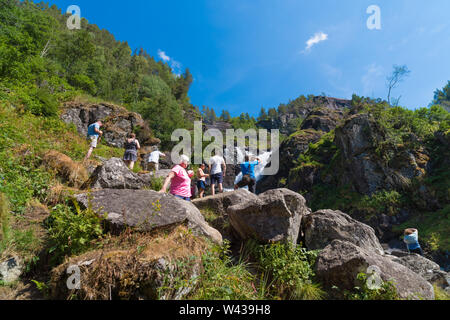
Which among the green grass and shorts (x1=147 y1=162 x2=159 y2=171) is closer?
the green grass

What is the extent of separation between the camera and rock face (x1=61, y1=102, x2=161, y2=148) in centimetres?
A: 1794

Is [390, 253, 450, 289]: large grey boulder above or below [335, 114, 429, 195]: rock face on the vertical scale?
below

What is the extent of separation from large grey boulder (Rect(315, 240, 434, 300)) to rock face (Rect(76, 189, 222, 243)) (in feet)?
6.91

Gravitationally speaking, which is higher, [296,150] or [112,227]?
[296,150]

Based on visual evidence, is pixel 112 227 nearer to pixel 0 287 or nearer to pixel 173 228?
pixel 173 228

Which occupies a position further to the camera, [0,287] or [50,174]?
[50,174]

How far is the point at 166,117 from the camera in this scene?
111ft

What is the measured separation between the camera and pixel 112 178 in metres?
6.24

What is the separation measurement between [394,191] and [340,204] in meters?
4.54

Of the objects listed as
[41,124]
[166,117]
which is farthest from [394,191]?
[166,117]

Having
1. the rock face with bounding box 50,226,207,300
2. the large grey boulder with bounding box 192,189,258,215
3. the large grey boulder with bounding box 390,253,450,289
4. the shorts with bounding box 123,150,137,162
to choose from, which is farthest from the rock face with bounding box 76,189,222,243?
the large grey boulder with bounding box 390,253,450,289

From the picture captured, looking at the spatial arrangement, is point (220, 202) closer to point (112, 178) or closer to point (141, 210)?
point (141, 210)

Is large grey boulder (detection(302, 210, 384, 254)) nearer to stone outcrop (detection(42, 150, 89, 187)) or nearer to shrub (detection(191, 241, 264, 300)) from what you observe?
shrub (detection(191, 241, 264, 300))

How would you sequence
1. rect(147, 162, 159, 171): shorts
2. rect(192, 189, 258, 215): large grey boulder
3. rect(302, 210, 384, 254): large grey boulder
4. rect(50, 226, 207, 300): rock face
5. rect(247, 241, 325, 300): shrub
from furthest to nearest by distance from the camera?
rect(147, 162, 159, 171): shorts, rect(192, 189, 258, 215): large grey boulder, rect(302, 210, 384, 254): large grey boulder, rect(247, 241, 325, 300): shrub, rect(50, 226, 207, 300): rock face
